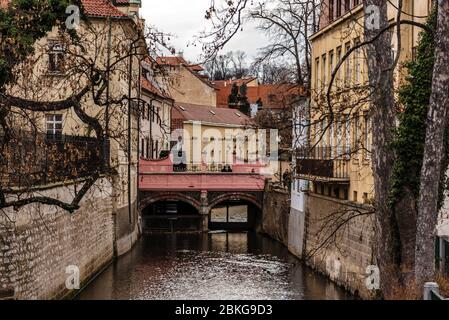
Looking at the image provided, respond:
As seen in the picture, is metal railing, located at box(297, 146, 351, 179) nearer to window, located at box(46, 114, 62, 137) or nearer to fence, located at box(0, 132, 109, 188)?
fence, located at box(0, 132, 109, 188)

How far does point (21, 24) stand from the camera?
41.1 feet

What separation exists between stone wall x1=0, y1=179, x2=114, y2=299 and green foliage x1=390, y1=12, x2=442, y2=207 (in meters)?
5.64

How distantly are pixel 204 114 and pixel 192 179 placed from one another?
22776 millimetres

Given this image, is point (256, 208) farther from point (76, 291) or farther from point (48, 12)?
point (48, 12)

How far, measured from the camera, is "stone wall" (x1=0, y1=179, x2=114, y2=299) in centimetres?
1614

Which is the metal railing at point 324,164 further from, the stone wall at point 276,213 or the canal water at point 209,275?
the stone wall at point 276,213

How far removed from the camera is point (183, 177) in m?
42.5

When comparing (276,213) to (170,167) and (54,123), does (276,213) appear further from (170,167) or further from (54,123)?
(54,123)

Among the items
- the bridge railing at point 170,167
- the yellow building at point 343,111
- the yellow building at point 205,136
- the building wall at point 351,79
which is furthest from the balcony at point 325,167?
the yellow building at point 205,136

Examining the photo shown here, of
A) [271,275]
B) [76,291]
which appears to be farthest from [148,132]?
[76,291]

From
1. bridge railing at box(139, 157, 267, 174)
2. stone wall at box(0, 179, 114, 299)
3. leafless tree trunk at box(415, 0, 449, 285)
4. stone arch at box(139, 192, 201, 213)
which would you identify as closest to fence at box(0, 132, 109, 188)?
stone wall at box(0, 179, 114, 299)

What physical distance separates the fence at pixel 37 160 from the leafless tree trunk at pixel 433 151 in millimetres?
5198

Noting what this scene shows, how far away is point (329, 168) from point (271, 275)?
432 centimetres
